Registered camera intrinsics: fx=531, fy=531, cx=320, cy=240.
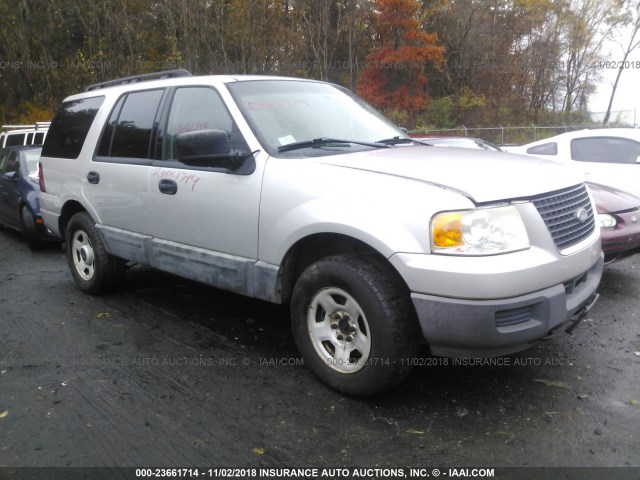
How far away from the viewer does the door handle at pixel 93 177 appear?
4.74m

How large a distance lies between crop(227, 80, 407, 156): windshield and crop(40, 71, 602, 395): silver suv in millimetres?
14

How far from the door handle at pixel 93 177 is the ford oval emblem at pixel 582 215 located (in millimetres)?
3862

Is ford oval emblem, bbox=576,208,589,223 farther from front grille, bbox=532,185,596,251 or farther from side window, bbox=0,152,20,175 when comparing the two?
side window, bbox=0,152,20,175

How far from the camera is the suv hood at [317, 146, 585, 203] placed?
275 cm

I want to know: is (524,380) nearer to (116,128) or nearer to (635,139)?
(116,128)

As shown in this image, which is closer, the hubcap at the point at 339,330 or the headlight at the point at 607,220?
the hubcap at the point at 339,330

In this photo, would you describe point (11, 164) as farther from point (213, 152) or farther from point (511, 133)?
point (511, 133)

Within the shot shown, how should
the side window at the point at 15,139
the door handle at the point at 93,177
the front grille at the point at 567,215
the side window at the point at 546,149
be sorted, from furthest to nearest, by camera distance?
the side window at the point at 15,139 < the side window at the point at 546,149 < the door handle at the point at 93,177 < the front grille at the point at 567,215

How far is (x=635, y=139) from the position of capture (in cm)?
779

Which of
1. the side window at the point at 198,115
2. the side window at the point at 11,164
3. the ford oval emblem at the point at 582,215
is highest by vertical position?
the side window at the point at 198,115

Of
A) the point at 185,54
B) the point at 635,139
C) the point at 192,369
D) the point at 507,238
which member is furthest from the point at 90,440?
the point at 185,54

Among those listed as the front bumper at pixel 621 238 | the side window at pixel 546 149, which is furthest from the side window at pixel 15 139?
the front bumper at pixel 621 238

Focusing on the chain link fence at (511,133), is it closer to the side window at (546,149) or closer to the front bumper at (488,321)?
the side window at (546,149)

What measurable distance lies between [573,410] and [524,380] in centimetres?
39
